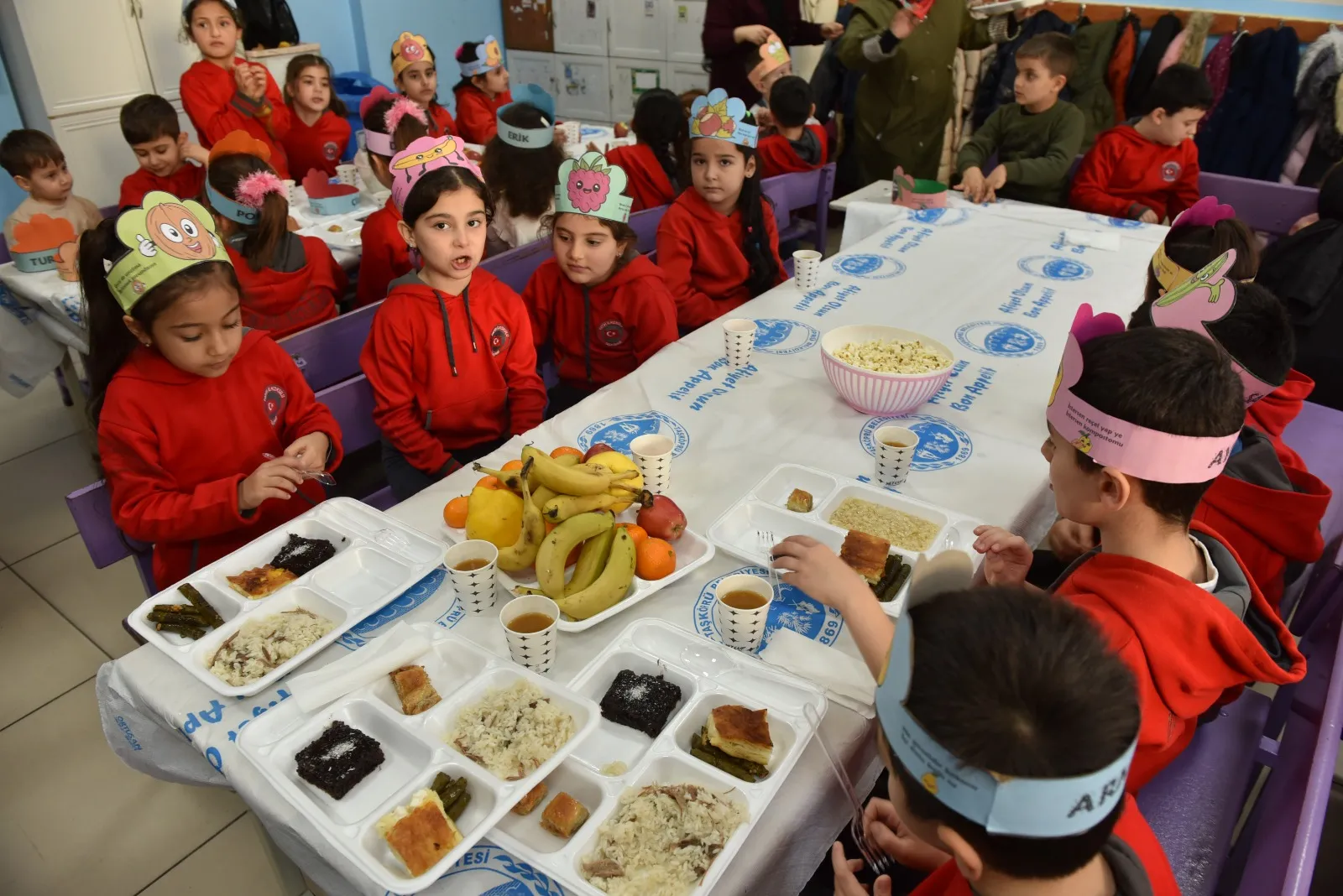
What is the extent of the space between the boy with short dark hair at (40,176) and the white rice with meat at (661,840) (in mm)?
3436

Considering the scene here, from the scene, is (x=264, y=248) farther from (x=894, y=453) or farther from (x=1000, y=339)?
(x=1000, y=339)

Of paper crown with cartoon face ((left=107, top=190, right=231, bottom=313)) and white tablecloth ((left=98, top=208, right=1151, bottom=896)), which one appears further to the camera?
paper crown with cartoon face ((left=107, top=190, right=231, bottom=313))

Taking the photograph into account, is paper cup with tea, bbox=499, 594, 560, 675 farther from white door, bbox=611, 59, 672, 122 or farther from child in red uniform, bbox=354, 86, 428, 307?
white door, bbox=611, 59, 672, 122

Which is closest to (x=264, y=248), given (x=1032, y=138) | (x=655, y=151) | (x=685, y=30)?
(x=655, y=151)

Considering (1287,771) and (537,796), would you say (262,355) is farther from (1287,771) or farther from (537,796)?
→ (1287,771)

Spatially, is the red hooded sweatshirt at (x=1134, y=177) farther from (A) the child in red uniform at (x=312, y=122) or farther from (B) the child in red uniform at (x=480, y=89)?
(A) the child in red uniform at (x=312, y=122)

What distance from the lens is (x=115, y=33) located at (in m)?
5.47

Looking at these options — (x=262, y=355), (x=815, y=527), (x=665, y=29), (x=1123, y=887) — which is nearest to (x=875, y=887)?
(x=1123, y=887)

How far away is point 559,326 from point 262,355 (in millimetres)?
996

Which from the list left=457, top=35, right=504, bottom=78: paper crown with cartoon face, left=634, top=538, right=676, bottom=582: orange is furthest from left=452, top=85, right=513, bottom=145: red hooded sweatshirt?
left=634, top=538, right=676, bottom=582: orange

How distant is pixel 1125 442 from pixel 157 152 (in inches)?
167

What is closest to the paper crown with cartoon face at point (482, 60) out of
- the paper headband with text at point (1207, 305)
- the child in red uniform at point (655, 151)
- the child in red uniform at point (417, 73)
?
the child in red uniform at point (417, 73)

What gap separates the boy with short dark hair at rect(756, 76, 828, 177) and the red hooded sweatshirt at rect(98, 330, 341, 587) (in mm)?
2903

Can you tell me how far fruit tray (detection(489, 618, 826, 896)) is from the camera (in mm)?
1087
